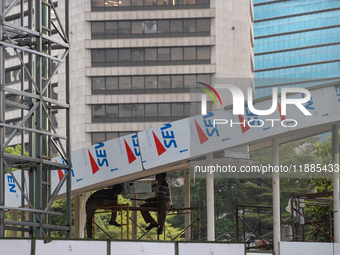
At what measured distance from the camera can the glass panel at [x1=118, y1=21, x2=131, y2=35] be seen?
238 ft

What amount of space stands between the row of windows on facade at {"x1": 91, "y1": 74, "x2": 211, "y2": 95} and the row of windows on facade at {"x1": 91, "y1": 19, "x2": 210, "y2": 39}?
19.1 ft

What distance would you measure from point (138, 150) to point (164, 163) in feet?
3.57

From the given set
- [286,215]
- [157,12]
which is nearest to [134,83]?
[157,12]

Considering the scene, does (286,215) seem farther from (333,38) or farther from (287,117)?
(333,38)

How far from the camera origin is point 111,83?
71.9 metres

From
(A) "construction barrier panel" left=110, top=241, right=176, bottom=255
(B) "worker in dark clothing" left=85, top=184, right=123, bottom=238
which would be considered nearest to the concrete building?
(B) "worker in dark clothing" left=85, top=184, right=123, bottom=238

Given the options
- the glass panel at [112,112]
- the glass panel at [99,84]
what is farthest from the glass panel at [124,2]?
the glass panel at [112,112]

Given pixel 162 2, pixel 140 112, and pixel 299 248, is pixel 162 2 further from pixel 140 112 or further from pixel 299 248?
pixel 299 248

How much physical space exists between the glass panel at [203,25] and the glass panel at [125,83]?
38.5 feet

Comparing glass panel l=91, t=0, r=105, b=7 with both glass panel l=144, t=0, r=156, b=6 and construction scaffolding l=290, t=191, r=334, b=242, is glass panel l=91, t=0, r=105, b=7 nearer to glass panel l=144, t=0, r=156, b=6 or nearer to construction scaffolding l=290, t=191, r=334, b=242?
glass panel l=144, t=0, r=156, b=6

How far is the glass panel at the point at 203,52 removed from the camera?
236 ft

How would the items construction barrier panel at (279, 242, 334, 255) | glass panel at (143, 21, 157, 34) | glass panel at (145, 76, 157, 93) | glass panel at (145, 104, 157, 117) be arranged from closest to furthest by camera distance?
construction barrier panel at (279, 242, 334, 255) < glass panel at (145, 104, 157, 117) < glass panel at (145, 76, 157, 93) < glass panel at (143, 21, 157, 34)

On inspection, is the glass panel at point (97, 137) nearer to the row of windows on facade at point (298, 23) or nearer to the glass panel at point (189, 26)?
the glass panel at point (189, 26)

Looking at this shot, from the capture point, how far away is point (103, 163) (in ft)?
63.0
